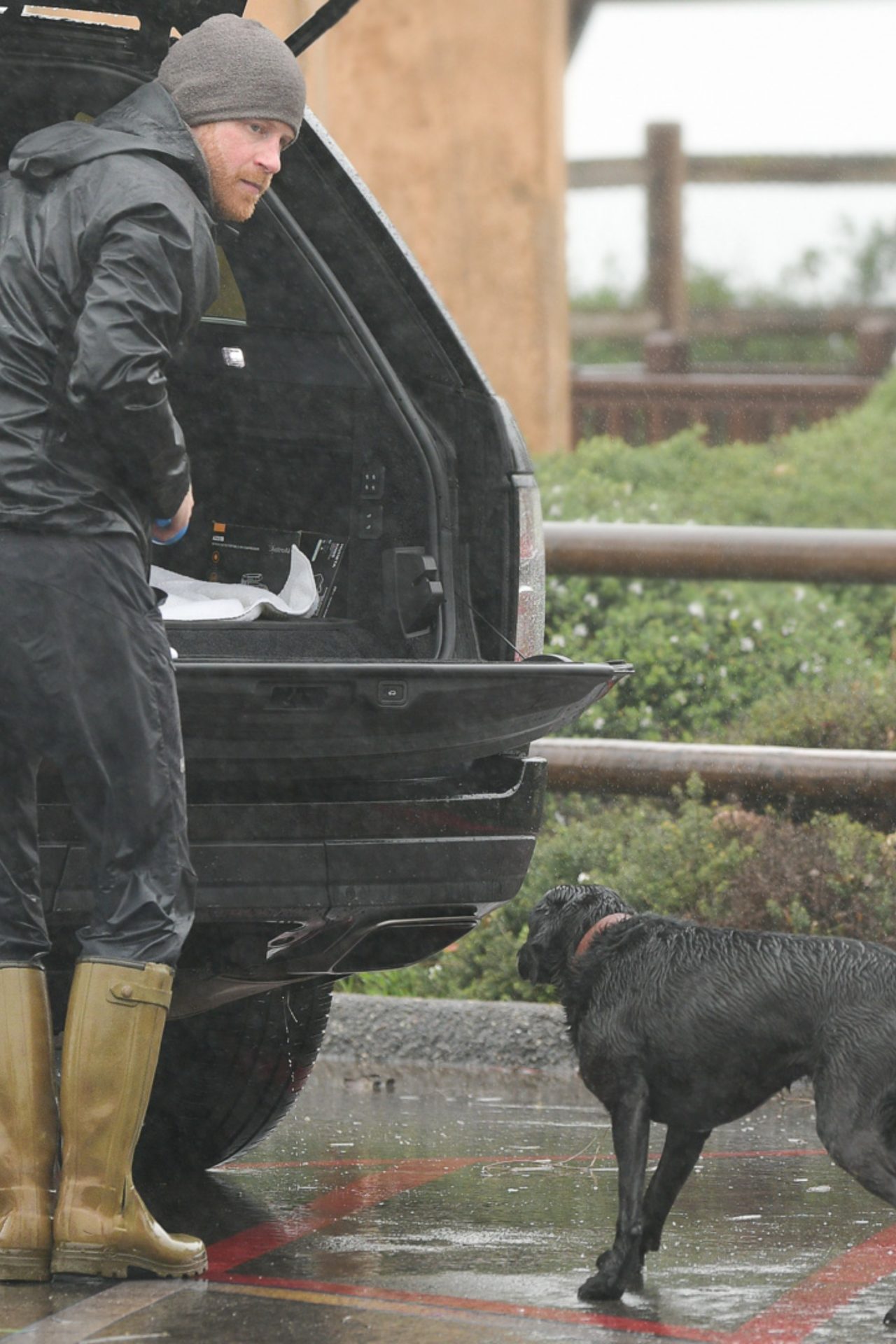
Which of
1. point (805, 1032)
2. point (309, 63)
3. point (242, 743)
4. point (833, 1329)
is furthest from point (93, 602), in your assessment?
point (309, 63)

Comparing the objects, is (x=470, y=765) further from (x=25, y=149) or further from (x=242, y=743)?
(x=25, y=149)

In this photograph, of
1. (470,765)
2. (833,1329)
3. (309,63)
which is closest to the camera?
(833,1329)

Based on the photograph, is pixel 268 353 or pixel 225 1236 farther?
pixel 268 353

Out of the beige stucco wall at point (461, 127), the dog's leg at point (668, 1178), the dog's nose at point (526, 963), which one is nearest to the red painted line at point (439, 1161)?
the dog's leg at point (668, 1178)

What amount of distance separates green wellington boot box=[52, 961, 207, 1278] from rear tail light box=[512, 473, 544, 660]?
1.08 meters

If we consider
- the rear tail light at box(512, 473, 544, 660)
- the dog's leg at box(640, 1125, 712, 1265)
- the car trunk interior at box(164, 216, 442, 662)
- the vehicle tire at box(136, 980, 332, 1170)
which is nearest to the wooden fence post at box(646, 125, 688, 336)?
the car trunk interior at box(164, 216, 442, 662)

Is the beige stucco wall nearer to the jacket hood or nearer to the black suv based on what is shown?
the black suv

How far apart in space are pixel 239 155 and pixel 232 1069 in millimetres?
1907

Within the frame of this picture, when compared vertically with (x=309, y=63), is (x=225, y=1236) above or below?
below

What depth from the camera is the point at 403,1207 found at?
4.54 meters

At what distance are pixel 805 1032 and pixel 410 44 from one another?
8131 mm

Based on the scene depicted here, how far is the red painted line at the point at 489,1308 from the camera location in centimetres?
357

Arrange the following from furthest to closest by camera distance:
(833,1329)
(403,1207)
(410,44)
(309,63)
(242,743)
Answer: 1. (410,44)
2. (309,63)
3. (403,1207)
4. (242,743)
5. (833,1329)

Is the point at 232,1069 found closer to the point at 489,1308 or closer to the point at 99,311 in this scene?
the point at 489,1308
